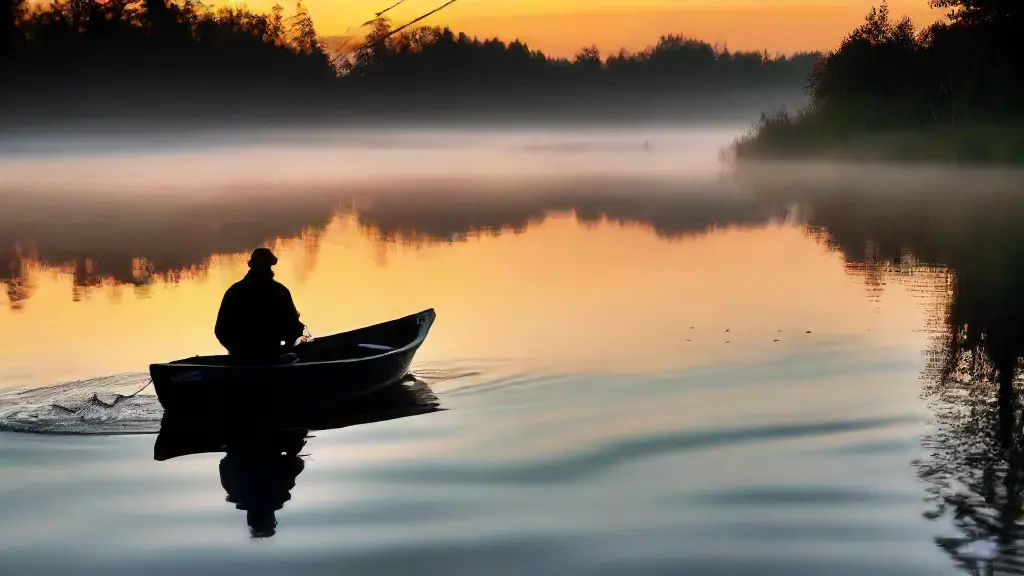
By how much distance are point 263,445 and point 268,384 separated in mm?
746

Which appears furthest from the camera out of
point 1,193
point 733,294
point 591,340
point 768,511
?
point 1,193

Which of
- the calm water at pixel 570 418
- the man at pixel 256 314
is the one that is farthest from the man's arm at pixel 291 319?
the calm water at pixel 570 418

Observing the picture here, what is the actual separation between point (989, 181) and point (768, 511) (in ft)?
180

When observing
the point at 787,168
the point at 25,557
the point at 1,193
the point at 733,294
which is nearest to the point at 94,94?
the point at 1,193

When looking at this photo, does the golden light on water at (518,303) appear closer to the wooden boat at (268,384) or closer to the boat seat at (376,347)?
the boat seat at (376,347)

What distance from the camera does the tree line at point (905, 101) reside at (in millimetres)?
61031

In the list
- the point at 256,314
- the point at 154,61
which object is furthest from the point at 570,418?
the point at 154,61

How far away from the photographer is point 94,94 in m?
160

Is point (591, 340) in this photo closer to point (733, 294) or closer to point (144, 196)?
point (733, 294)

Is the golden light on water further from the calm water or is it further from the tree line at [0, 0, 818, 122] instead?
the tree line at [0, 0, 818, 122]

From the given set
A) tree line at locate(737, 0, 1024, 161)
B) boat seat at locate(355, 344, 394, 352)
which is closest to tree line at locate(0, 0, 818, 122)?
tree line at locate(737, 0, 1024, 161)

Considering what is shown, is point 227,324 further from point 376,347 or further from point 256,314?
point 376,347

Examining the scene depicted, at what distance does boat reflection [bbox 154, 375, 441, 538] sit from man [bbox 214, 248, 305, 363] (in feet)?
2.30

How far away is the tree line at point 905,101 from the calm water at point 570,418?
103ft
